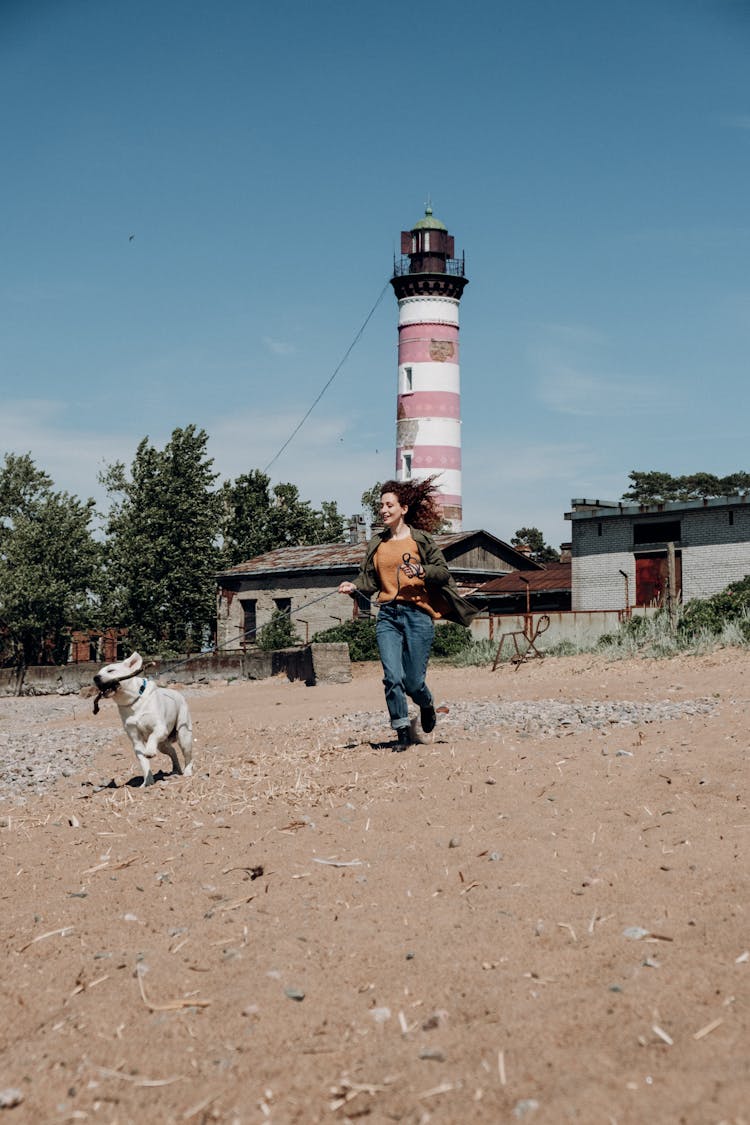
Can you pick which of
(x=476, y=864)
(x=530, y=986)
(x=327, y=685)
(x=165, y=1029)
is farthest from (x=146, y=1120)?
(x=327, y=685)

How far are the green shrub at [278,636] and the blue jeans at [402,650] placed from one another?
86.6 feet

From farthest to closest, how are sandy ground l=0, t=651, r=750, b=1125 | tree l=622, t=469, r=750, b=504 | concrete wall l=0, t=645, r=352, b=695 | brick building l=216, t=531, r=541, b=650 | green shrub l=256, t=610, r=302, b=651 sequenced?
tree l=622, t=469, r=750, b=504
brick building l=216, t=531, r=541, b=650
green shrub l=256, t=610, r=302, b=651
concrete wall l=0, t=645, r=352, b=695
sandy ground l=0, t=651, r=750, b=1125

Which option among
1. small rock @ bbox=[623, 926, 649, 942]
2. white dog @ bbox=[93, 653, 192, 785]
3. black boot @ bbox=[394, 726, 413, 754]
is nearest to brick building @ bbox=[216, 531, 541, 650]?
black boot @ bbox=[394, 726, 413, 754]

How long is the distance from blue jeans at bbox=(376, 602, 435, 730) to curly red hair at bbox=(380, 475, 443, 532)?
748 mm

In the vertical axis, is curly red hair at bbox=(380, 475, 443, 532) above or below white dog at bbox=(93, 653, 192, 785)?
above

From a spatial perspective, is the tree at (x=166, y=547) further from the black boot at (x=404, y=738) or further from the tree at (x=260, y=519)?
the black boot at (x=404, y=738)

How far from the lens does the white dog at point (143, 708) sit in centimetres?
807

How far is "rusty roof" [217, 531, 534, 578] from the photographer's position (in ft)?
128

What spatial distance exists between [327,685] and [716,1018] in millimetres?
17611

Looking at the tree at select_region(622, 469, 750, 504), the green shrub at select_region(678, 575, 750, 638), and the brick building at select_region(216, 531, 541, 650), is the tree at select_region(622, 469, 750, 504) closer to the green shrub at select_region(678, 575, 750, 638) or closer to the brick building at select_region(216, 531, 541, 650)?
the brick building at select_region(216, 531, 541, 650)

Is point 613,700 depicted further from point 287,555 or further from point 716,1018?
point 287,555

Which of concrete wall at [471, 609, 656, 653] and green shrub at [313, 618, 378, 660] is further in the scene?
green shrub at [313, 618, 378, 660]

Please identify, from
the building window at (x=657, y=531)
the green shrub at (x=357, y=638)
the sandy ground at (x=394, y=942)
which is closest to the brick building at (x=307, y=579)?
the green shrub at (x=357, y=638)

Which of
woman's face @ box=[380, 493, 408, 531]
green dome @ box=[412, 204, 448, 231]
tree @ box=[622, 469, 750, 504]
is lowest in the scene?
woman's face @ box=[380, 493, 408, 531]
